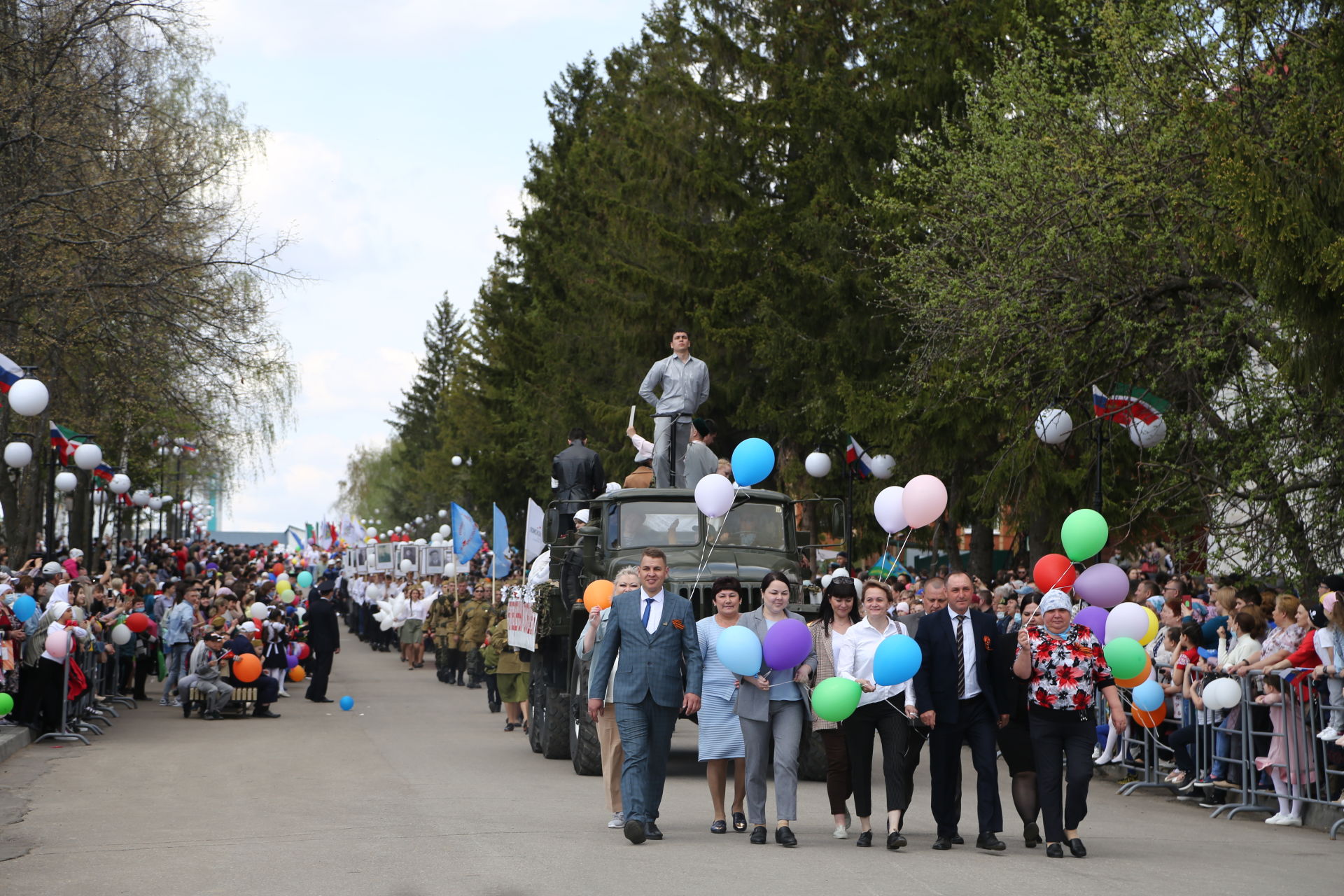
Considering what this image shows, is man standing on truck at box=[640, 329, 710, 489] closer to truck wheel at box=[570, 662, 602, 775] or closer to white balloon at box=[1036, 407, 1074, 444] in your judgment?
truck wheel at box=[570, 662, 602, 775]

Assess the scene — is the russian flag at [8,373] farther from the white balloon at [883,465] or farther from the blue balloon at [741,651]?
the white balloon at [883,465]

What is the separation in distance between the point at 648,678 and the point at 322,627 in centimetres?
1683

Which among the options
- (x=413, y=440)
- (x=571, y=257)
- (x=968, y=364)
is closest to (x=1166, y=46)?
(x=968, y=364)

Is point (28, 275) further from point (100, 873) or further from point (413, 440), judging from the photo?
point (413, 440)

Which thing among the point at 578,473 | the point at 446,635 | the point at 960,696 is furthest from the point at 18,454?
the point at 960,696

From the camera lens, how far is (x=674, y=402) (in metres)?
17.1

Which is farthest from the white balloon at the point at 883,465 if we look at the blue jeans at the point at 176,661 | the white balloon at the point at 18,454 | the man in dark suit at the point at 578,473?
the white balloon at the point at 18,454

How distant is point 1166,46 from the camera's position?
17219 mm

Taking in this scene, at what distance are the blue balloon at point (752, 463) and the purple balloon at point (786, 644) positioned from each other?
2567 millimetres

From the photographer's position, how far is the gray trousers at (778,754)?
10820 mm

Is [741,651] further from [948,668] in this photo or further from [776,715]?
[948,668]

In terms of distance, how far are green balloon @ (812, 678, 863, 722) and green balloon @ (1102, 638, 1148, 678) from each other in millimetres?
1848

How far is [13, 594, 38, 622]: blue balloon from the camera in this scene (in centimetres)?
1708

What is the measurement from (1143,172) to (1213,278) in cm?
138
